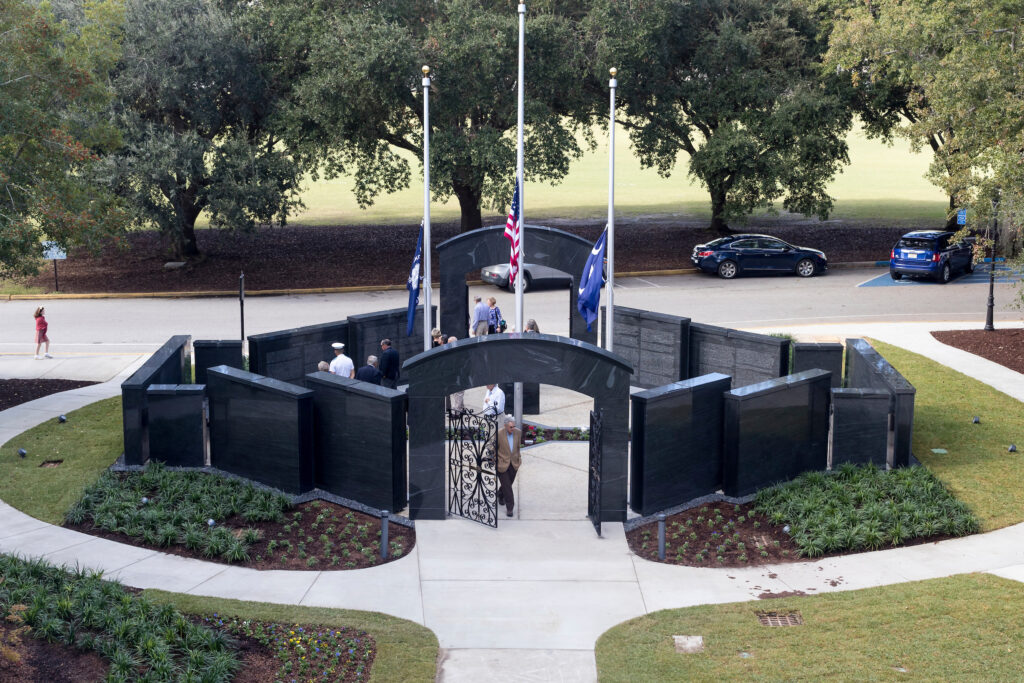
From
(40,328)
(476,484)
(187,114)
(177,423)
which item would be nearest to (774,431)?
(476,484)

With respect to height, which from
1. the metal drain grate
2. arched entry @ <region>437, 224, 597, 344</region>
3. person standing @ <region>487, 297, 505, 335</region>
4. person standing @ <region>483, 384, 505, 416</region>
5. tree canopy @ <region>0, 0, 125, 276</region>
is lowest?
the metal drain grate

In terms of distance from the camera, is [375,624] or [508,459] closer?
[375,624]

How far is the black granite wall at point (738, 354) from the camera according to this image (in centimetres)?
1984

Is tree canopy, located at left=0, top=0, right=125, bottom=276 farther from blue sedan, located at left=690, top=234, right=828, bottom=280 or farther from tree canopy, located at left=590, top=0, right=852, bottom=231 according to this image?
blue sedan, located at left=690, top=234, right=828, bottom=280

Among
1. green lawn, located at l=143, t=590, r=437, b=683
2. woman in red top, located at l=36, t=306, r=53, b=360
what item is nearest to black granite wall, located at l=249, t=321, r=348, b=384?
woman in red top, located at l=36, t=306, r=53, b=360

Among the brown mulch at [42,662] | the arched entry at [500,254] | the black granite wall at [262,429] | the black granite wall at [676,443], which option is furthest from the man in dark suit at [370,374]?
the brown mulch at [42,662]

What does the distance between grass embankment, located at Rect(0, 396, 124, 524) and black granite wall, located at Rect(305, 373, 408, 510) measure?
356 cm

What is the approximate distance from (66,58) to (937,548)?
17.3m

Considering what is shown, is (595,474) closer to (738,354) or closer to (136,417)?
(738,354)

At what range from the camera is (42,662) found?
10.2 meters

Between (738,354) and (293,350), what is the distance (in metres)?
8.38

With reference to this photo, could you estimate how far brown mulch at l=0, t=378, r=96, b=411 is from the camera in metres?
20.9

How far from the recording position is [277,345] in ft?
65.0

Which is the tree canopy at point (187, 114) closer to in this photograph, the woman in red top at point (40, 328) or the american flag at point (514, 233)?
the woman in red top at point (40, 328)
